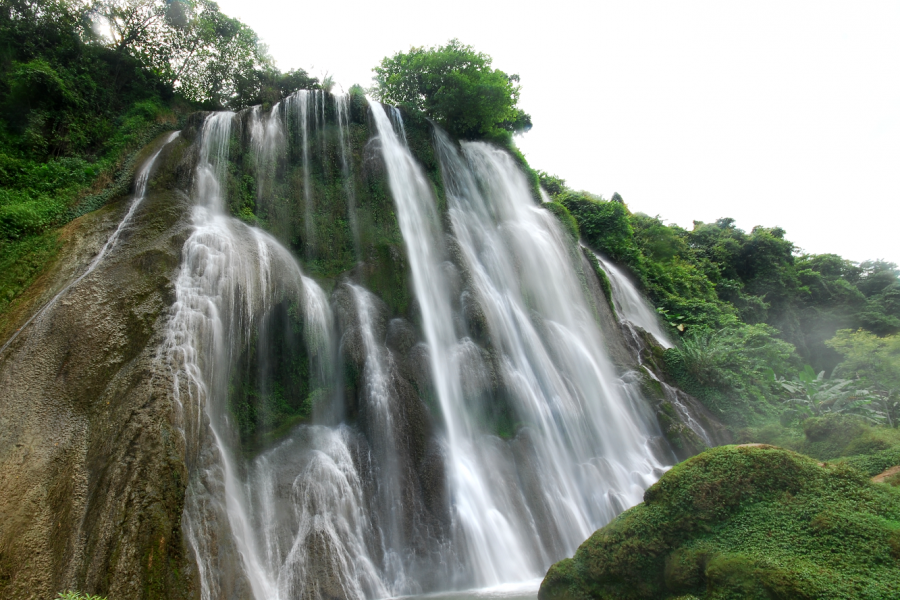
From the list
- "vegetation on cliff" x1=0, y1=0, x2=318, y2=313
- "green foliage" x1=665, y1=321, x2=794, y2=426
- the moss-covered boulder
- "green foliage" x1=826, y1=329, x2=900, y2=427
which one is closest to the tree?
"vegetation on cliff" x1=0, y1=0, x2=318, y2=313

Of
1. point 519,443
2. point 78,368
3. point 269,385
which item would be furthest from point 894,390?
point 78,368

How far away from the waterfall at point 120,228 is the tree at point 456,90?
914 cm

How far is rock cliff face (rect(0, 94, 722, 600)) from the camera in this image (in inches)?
216

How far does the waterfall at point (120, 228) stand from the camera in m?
7.03

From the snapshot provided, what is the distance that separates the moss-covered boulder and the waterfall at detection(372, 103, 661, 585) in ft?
8.97

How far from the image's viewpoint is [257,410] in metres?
9.21

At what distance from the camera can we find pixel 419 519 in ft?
27.2

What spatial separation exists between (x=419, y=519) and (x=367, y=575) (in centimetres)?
131

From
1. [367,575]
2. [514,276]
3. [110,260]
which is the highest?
[514,276]

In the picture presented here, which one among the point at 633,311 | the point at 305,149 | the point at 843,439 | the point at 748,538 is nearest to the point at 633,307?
the point at 633,311

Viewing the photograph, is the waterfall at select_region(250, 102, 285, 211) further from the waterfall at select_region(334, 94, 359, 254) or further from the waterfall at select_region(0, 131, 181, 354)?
the waterfall at select_region(0, 131, 181, 354)

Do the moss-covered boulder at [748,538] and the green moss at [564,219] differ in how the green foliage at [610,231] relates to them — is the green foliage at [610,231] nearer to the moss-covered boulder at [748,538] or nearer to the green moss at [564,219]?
the green moss at [564,219]

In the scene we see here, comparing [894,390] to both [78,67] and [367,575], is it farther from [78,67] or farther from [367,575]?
[78,67]

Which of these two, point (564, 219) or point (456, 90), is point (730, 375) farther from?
point (456, 90)
